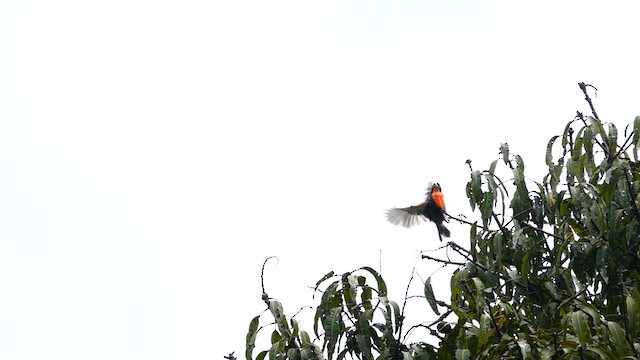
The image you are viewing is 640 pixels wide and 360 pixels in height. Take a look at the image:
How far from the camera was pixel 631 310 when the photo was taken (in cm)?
300

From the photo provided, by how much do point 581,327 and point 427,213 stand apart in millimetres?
4200

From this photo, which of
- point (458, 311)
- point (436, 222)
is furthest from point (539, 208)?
point (436, 222)

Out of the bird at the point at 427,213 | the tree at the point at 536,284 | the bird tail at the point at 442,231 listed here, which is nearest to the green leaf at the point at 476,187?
the tree at the point at 536,284

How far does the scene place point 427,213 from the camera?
279 inches

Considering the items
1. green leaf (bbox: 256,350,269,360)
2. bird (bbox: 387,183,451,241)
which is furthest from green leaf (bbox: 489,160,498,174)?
bird (bbox: 387,183,451,241)

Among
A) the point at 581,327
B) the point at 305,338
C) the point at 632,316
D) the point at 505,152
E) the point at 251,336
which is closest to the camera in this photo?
the point at 581,327

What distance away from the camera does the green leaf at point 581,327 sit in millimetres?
2865

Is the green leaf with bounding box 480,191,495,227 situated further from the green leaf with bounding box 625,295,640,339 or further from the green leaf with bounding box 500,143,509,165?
the green leaf with bounding box 625,295,640,339

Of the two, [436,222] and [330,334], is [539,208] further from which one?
[436,222]

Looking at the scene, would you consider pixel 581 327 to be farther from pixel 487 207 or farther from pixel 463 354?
pixel 487 207

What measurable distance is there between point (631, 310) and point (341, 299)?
954mm

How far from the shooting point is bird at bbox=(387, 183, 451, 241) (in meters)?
7.03

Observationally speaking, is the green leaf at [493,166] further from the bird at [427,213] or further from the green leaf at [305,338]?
the bird at [427,213]

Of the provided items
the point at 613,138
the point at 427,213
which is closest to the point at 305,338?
the point at 613,138
